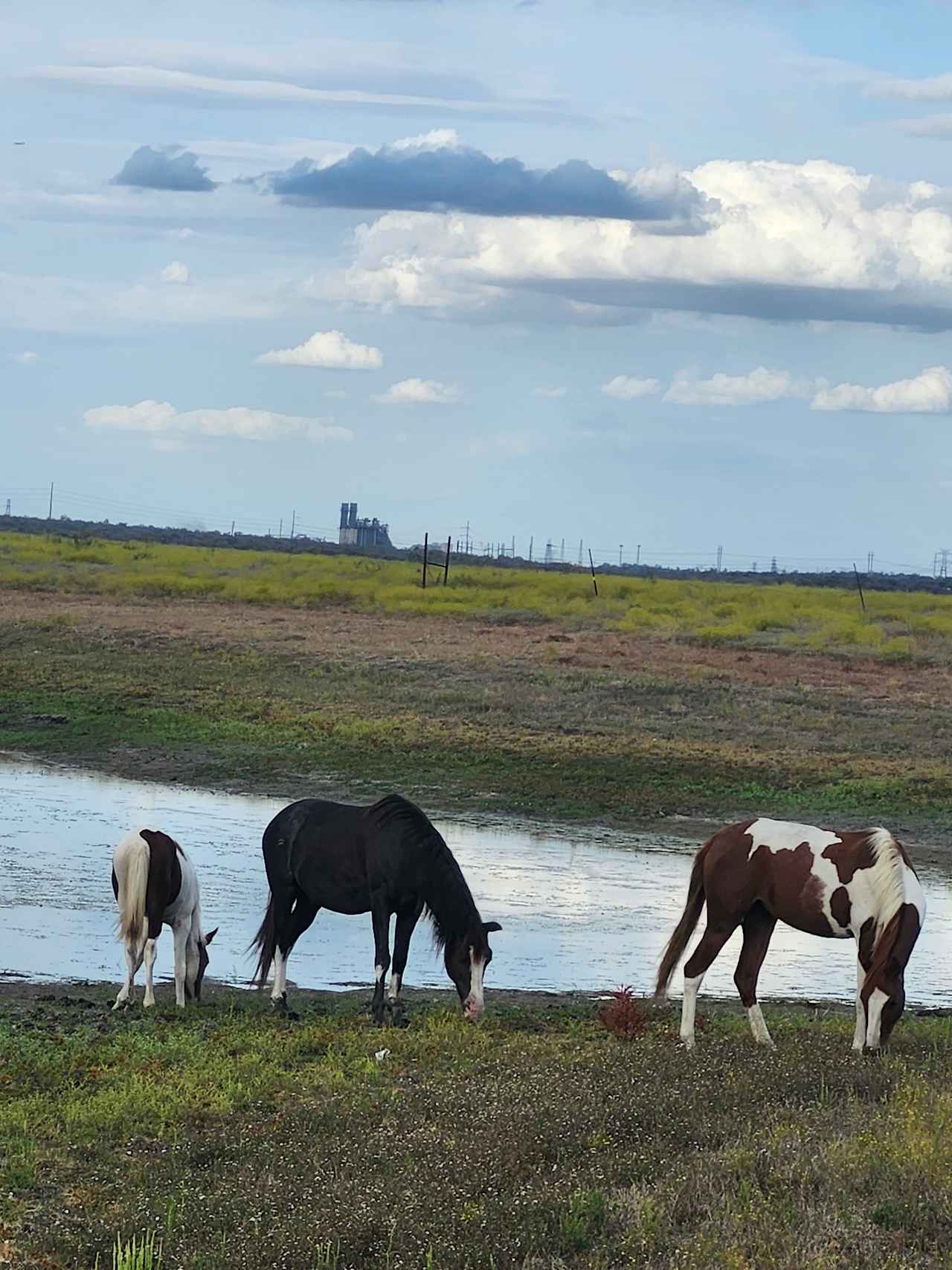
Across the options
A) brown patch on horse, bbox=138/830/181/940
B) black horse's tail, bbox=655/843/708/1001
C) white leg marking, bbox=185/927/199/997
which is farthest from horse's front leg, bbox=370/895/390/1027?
black horse's tail, bbox=655/843/708/1001

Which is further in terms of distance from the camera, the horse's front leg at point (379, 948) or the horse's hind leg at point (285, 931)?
the horse's hind leg at point (285, 931)

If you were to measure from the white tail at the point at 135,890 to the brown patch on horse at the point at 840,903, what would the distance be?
4.63 m

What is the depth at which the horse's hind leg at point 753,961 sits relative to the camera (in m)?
11.0

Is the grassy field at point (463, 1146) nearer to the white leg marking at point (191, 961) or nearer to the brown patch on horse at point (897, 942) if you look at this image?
the brown patch on horse at point (897, 942)

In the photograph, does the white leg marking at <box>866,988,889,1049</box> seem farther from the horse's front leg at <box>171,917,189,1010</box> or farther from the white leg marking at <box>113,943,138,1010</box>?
the white leg marking at <box>113,943,138,1010</box>

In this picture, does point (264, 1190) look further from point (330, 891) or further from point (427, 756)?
point (427, 756)

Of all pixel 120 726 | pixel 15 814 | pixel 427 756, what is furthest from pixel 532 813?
pixel 120 726

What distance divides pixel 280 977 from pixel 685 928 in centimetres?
283

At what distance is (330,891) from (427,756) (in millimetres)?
12217

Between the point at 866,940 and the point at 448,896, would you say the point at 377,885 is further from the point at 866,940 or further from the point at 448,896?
the point at 866,940

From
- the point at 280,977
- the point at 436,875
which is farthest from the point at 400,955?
the point at 280,977

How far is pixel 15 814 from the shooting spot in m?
20.7

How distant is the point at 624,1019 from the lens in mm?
11320

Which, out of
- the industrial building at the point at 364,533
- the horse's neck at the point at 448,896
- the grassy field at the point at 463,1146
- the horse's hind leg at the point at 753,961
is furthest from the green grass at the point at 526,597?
the industrial building at the point at 364,533
